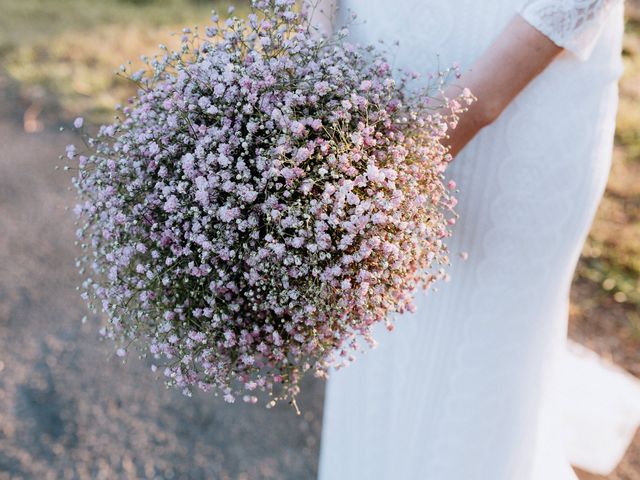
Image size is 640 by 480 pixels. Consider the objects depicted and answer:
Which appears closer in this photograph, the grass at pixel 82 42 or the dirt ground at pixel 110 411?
the dirt ground at pixel 110 411

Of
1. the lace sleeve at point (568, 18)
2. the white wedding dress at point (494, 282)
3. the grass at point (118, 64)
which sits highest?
the grass at point (118, 64)

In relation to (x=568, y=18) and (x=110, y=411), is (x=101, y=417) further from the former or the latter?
(x=568, y=18)

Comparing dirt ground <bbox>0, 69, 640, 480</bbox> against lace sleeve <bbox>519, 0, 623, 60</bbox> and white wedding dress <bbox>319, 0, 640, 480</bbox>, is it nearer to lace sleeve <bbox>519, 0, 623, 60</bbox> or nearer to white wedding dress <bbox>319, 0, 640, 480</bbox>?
white wedding dress <bbox>319, 0, 640, 480</bbox>

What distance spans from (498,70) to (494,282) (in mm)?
620

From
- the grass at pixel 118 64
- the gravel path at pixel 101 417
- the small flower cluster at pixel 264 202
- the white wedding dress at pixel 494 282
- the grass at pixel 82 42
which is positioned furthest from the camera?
the grass at pixel 82 42

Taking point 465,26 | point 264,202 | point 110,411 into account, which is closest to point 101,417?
point 110,411

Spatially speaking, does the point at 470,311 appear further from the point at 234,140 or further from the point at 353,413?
the point at 234,140

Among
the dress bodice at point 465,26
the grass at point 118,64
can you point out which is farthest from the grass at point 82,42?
the dress bodice at point 465,26

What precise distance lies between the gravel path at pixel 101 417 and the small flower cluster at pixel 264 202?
156 cm

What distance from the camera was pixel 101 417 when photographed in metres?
2.91

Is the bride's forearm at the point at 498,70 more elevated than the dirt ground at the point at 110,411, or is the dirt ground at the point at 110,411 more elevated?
the bride's forearm at the point at 498,70

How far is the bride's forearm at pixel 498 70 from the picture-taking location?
145 centimetres

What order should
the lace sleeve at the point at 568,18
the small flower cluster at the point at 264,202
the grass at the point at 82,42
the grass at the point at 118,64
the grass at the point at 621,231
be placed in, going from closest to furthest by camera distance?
the small flower cluster at the point at 264,202 → the lace sleeve at the point at 568,18 → the grass at the point at 621,231 → the grass at the point at 118,64 → the grass at the point at 82,42

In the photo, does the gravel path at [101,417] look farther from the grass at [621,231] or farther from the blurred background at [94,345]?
the grass at [621,231]
